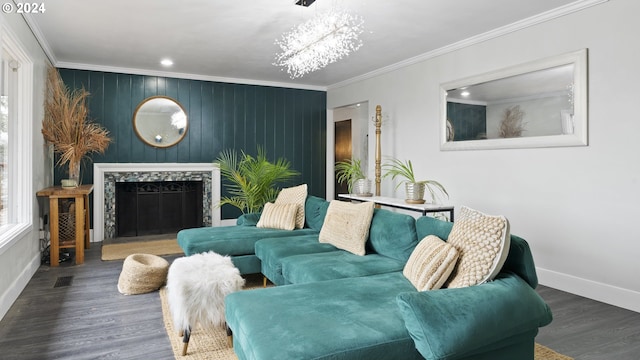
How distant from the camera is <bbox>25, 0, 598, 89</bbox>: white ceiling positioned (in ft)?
11.5

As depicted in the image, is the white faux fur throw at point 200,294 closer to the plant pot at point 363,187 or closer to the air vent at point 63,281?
the air vent at point 63,281

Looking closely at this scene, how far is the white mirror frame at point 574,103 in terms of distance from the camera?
341cm

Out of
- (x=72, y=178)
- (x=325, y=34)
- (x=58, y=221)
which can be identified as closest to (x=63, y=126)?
(x=72, y=178)

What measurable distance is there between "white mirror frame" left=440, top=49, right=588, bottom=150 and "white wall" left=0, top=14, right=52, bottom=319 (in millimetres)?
4217

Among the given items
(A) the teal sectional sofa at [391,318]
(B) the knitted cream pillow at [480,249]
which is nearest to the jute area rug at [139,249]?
(A) the teal sectional sofa at [391,318]

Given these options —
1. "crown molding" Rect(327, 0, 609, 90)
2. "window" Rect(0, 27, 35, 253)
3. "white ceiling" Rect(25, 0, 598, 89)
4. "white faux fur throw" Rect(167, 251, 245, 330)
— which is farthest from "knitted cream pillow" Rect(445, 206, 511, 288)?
"window" Rect(0, 27, 35, 253)

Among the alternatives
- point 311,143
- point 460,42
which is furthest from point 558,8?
point 311,143

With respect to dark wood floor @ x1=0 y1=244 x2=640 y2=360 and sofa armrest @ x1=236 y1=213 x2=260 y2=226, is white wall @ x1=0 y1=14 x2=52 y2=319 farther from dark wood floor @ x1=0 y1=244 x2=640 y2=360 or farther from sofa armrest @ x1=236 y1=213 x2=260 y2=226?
sofa armrest @ x1=236 y1=213 x2=260 y2=226

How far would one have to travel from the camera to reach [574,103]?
11.4 feet

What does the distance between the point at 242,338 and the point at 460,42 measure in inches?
157

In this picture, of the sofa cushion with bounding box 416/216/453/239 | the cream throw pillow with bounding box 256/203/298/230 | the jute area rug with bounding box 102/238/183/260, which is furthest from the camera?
the jute area rug with bounding box 102/238/183/260

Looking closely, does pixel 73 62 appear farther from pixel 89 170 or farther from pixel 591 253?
pixel 591 253

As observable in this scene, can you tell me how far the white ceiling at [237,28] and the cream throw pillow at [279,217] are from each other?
5.97 feet

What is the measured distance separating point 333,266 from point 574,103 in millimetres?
2500
